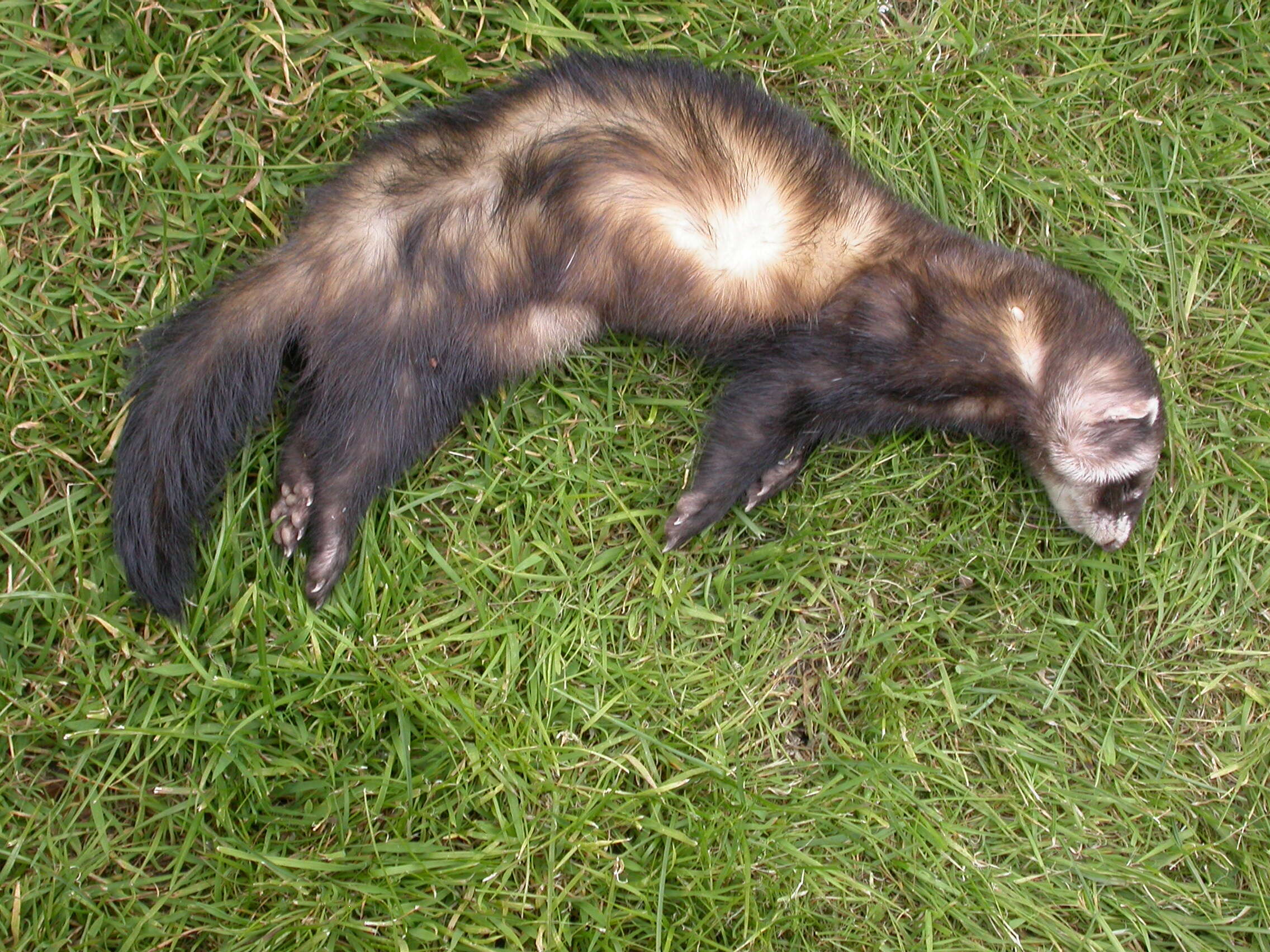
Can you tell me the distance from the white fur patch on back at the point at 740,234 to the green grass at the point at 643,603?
0.33 meters

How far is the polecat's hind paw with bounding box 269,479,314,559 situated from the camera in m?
2.49

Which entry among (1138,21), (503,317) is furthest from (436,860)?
(1138,21)

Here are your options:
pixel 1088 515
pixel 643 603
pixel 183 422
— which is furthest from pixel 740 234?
pixel 183 422

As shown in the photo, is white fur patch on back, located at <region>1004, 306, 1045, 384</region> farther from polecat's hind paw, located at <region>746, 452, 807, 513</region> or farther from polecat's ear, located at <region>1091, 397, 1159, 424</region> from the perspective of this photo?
polecat's hind paw, located at <region>746, 452, 807, 513</region>

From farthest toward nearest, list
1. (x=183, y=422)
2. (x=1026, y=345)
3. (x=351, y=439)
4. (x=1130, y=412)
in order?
(x=1026, y=345)
(x=1130, y=412)
(x=351, y=439)
(x=183, y=422)

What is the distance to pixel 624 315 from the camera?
2598 millimetres

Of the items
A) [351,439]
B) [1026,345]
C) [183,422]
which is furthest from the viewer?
[1026,345]

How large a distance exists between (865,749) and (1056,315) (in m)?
1.37

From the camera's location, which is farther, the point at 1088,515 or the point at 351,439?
the point at 1088,515

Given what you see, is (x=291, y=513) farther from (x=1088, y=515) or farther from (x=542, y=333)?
(x=1088, y=515)

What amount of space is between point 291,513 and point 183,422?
0.36 meters

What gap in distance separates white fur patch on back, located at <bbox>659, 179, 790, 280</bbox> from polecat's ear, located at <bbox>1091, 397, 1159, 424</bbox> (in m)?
1.00

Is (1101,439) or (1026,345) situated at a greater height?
(1026,345)

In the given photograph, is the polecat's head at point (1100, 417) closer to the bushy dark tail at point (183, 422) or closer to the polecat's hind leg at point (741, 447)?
the polecat's hind leg at point (741, 447)
